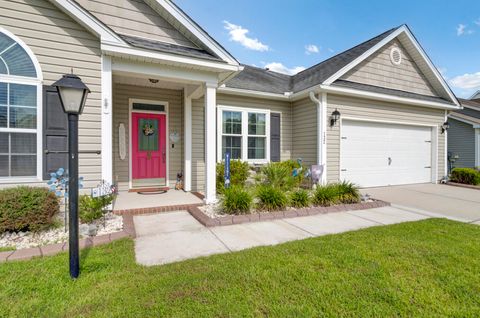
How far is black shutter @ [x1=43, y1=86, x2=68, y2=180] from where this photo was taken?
4.21 metres

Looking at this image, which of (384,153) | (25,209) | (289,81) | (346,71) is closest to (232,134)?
(346,71)

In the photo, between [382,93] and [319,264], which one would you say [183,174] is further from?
[382,93]

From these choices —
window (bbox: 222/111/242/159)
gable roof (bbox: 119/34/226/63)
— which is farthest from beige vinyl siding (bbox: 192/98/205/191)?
gable roof (bbox: 119/34/226/63)

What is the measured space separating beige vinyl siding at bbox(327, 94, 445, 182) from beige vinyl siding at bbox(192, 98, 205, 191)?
12.4 ft

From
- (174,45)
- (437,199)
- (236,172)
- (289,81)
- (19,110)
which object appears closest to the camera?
(19,110)

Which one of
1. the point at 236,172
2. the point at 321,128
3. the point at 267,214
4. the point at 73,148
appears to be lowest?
the point at 267,214

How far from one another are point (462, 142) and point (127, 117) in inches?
604

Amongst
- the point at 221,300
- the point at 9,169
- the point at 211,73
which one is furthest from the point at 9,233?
the point at 211,73

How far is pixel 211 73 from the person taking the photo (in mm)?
5418

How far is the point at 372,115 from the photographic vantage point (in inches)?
319

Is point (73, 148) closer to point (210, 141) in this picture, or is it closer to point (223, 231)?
point (223, 231)

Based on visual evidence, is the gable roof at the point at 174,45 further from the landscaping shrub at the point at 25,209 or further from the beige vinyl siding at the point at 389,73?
the beige vinyl siding at the point at 389,73

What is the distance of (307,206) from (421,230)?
6.53 ft

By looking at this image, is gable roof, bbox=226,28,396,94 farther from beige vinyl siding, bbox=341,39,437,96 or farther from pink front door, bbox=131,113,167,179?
pink front door, bbox=131,113,167,179
